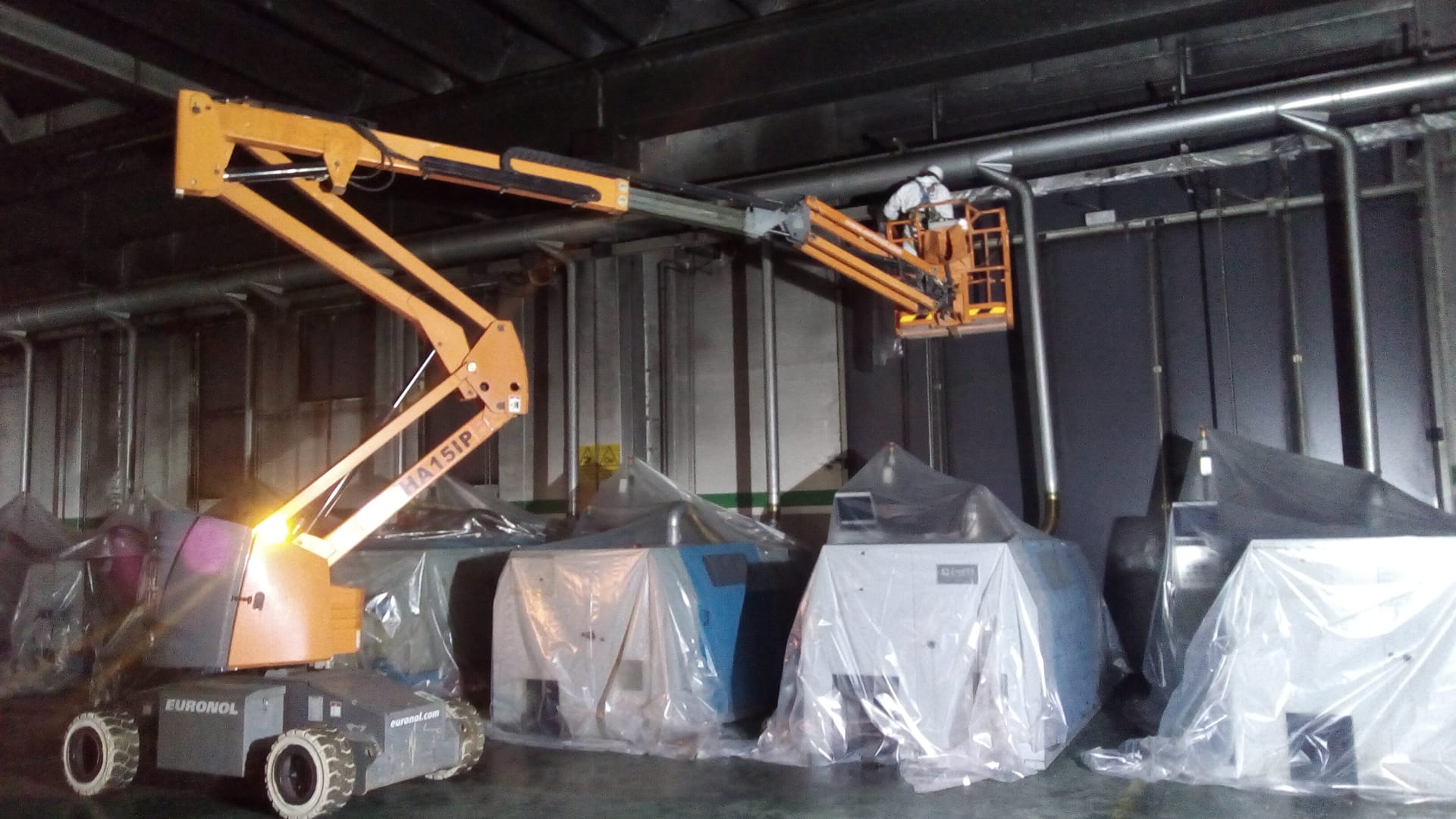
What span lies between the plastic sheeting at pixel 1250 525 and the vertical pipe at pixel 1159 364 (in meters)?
1.34

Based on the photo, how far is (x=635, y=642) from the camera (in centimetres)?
611

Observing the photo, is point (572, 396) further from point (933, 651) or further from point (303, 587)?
point (933, 651)

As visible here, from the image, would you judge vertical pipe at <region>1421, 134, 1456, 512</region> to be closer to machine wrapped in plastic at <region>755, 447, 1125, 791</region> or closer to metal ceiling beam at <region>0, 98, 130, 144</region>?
machine wrapped in plastic at <region>755, 447, 1125, 791</region>

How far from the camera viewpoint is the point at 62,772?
5734 mm

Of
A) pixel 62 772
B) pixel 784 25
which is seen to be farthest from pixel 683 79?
pixel 62 772

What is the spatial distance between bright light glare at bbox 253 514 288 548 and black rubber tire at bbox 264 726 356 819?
0.87m

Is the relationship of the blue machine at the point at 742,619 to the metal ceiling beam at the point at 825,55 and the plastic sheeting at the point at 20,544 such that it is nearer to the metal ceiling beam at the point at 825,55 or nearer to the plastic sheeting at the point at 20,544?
the metal ceiling beam at the point at 825,55

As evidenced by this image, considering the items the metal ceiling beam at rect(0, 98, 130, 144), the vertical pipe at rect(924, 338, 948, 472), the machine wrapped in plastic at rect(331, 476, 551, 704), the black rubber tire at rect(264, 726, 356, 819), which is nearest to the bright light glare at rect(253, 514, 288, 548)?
the black rubber tire at rect(264, 726, 356, 819)

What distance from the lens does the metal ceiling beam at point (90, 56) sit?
6438mm

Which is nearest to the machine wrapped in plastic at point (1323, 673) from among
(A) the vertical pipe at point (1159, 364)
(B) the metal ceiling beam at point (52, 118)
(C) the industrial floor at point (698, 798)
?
(C) the industrial floor at point (698, 798)

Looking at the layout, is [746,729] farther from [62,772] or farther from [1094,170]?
[1094,170]

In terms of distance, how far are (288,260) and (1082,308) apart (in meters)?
6.51

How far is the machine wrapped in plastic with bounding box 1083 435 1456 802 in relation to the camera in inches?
184

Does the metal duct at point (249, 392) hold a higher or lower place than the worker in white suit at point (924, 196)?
lower
